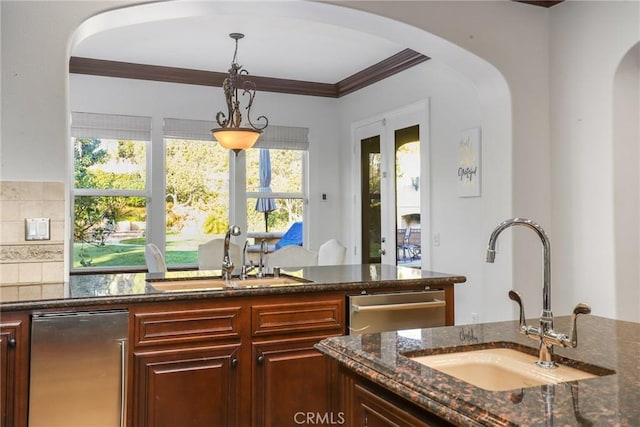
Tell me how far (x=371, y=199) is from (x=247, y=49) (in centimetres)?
204

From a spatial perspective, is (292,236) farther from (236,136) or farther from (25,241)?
(25,241)

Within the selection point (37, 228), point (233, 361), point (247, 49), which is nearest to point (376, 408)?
point (233, 361)

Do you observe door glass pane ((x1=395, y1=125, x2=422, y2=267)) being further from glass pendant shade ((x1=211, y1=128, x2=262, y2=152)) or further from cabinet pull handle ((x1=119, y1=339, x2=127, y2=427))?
cabinet pull handle ((x1=119, y1=339, x2=127, y2=427))

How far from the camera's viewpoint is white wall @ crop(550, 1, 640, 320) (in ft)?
10.4

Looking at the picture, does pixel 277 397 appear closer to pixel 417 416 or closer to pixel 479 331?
pixel 479 331

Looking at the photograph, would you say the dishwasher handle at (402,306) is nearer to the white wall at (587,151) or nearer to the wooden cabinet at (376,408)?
the white wall at (587,151)

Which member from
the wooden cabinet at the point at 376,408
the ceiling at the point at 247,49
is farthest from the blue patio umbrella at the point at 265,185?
the wooden cabinet at the point at 376,408

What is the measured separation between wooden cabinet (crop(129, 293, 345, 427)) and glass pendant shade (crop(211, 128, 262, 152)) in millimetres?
1532

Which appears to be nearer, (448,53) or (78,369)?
(78,369)

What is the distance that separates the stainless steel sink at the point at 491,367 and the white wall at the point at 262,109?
4525 mm

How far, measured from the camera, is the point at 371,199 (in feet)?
18.6

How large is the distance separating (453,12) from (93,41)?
310 centimetres

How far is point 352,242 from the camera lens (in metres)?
5.93

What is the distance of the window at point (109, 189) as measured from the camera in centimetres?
518
